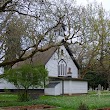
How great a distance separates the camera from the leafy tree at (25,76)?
29828mm

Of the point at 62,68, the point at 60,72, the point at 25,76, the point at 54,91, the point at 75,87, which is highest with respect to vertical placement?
the point at 62,68

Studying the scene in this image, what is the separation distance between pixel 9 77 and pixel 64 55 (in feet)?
103

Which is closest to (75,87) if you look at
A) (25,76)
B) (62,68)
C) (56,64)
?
(62,68)

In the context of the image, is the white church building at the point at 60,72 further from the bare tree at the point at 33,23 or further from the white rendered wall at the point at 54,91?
the bare tree at the point at 33,23

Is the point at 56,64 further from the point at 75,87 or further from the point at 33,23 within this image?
the point at 33,23

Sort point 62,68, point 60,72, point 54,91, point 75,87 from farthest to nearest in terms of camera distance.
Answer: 1. point 62,68
2. point 60,72
3. point 75,87
4. point 54,91

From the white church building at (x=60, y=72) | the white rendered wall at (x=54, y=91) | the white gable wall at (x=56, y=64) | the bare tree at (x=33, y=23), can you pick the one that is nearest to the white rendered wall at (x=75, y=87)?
the white church building at (x=60, y=72)

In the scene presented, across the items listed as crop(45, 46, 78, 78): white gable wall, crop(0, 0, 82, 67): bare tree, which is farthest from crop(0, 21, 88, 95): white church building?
crop(0, 0, 82, 67): bare tree

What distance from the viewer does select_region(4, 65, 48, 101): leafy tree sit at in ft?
97.9

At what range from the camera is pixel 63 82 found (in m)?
53.4

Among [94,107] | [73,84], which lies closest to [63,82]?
[73,84]

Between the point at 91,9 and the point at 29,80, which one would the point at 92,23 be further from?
the point at 29,80

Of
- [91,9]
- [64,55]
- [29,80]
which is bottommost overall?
[29,80]

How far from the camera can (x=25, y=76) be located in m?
30.2
